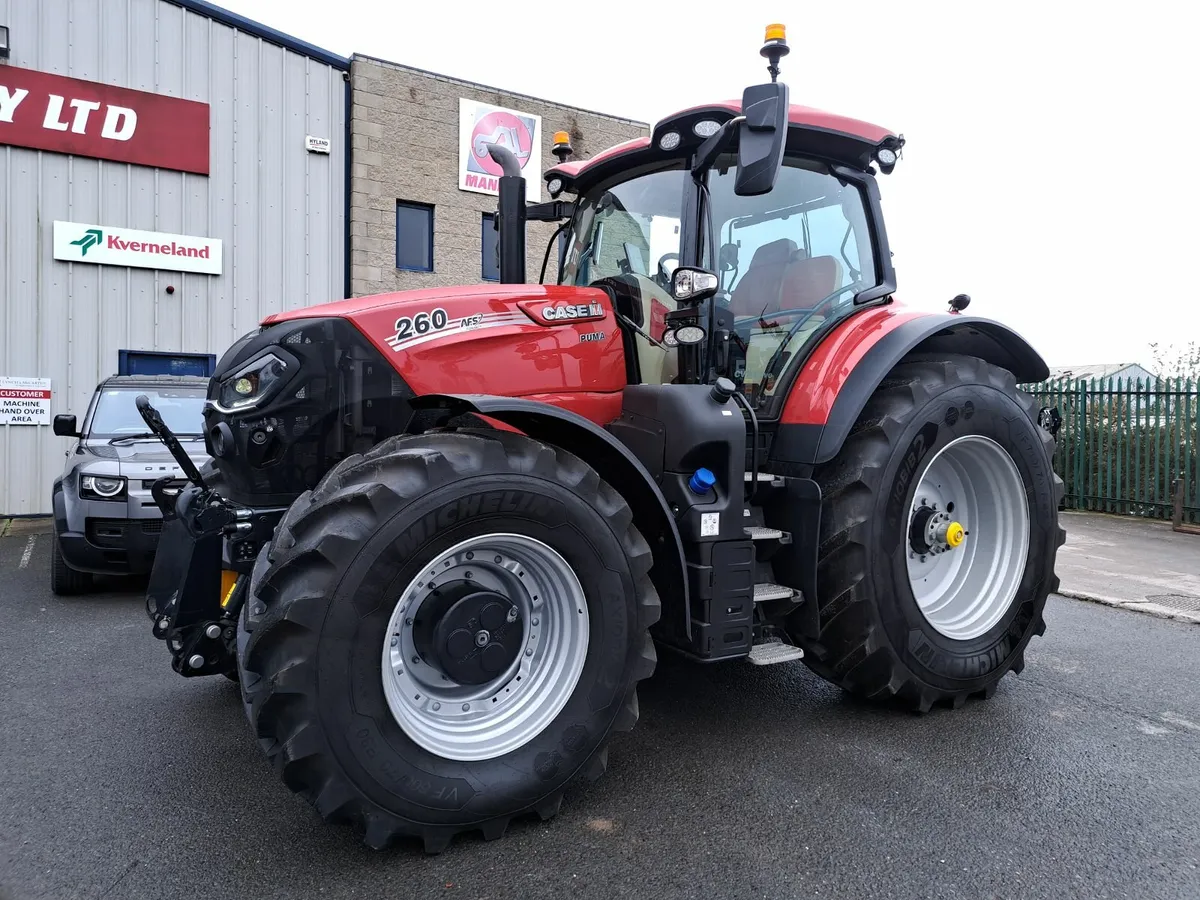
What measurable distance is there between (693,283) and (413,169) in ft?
38.8

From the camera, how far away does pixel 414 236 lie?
1423cm

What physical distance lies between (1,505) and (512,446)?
11120mm

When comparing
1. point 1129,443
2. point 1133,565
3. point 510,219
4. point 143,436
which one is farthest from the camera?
point 1129,443

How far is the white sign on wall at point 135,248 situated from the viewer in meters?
11.0

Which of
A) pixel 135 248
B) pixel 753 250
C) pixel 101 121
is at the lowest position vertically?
pixel 753 250

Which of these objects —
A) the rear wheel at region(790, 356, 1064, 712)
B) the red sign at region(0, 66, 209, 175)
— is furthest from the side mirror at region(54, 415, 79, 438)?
the rear wheel at region(790, 356, 1064, 712)

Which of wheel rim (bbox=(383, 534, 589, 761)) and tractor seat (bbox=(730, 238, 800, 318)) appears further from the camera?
tractor seat (bbox=(730, 238, 800, 318))

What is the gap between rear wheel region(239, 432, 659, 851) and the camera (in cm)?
234

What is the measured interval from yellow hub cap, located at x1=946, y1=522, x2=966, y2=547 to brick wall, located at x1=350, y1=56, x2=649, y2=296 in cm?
996

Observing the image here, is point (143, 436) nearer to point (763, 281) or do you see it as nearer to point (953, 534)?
point (763, 281)

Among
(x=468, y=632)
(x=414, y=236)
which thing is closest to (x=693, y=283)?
(x=468, y=632)

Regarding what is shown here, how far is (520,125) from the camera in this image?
14812 mm

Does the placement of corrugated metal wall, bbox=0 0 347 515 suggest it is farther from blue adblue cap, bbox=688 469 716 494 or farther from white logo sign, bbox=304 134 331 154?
blue adblue cap, bbox=688 469 716 494

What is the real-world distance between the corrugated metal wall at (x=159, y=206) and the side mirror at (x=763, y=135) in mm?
10756
